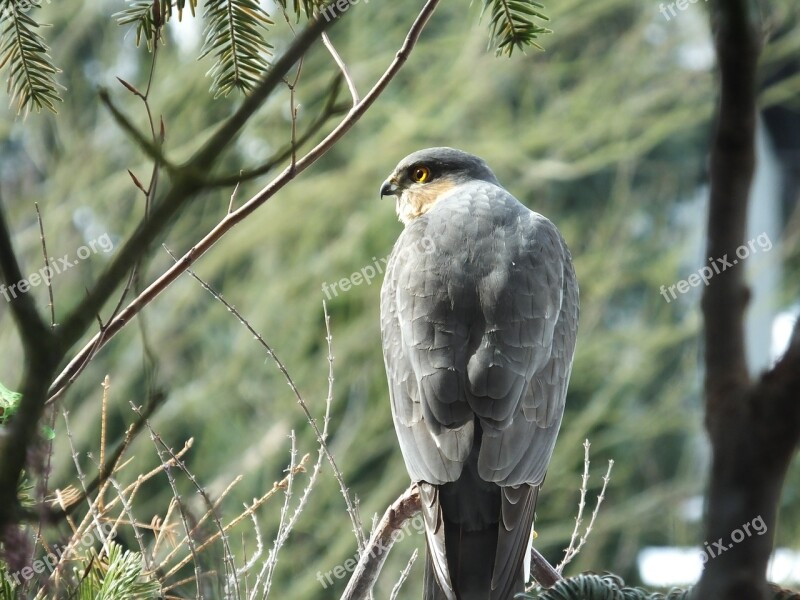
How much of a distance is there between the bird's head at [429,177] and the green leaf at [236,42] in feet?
5.07

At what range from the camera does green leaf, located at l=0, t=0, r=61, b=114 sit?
1.75m

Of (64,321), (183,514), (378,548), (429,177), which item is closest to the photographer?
(64,321)

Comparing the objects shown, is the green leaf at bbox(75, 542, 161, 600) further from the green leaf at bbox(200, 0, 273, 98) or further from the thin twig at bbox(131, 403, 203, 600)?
the green leaf at bbox(200, 0, 273, 98)

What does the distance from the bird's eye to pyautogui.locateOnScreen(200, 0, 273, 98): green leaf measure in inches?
62.5

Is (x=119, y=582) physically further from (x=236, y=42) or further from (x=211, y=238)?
(x=236, y=42)

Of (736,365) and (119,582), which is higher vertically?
(736,365)

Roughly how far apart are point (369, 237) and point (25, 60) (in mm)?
6035

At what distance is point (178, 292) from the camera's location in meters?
7.73

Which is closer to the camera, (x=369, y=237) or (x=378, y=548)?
(x=378, y=548)

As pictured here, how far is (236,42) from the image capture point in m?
1.83

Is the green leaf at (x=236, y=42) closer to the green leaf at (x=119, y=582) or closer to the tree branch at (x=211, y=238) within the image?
the tree branch at (x=211, y=238)

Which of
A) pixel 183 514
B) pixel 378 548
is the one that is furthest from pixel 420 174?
pixel 183 514

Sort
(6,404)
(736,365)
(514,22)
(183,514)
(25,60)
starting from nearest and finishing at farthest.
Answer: (736,365), (183,514), (6,404), (25,60), (514,22)

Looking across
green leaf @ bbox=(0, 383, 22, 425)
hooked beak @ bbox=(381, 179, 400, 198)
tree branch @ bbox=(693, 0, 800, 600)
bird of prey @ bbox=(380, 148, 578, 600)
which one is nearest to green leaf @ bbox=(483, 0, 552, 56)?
bird of prey @ bbox=(380, 148, 578, 600)
